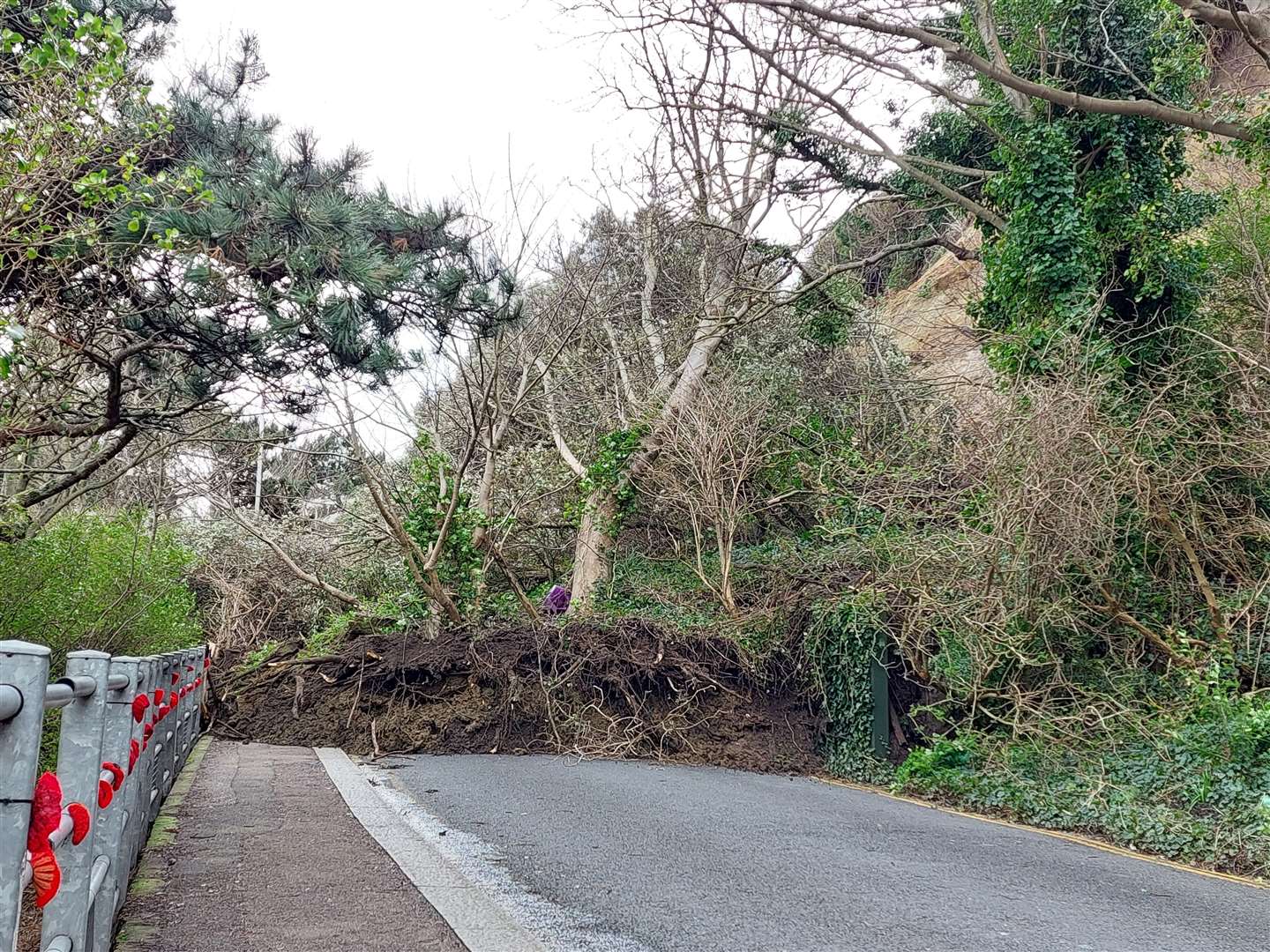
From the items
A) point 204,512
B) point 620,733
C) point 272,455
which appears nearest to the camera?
point 620,733

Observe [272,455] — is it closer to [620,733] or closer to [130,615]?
[620,733]

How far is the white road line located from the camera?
394cm

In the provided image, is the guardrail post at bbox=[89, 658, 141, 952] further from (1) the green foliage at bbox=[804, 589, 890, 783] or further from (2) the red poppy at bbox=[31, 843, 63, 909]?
(1) the green foliage at bbox=[804, 589, 890, 783]

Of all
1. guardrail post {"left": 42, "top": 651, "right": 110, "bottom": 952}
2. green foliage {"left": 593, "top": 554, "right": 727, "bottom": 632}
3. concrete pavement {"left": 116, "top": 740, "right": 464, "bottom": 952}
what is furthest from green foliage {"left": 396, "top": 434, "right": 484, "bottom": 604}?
guardrail post {"left": 42, "top": 651, "right": 110, "bottom": 952}

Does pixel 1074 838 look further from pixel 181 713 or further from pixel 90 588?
pixel 90 588

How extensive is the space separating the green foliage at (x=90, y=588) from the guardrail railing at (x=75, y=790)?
1.47 meters

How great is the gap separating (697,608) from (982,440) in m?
5.17

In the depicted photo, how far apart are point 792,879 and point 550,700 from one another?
669cm

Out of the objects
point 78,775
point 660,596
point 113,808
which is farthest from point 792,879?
point 660,596

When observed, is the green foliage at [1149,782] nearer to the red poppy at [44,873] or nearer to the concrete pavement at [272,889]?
the concrete pavement at [272,889]

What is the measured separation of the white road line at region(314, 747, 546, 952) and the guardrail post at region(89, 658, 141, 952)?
1365 mm

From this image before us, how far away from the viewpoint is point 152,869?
4.73m

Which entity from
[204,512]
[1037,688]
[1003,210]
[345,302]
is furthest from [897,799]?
[204,512]

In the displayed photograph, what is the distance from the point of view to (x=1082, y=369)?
10.4 metres
